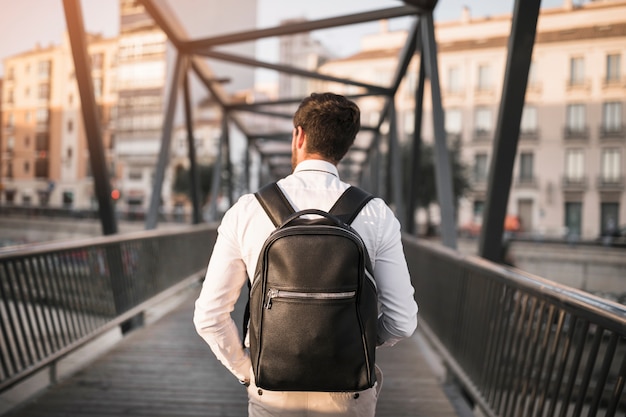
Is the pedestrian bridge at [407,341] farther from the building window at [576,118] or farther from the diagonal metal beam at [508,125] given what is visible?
the building window at [576,118]

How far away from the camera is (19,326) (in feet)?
12.1

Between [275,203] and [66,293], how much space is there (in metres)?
3.47

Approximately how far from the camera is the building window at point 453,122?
3566 centimetres

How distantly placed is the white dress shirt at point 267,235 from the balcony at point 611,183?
216 inches

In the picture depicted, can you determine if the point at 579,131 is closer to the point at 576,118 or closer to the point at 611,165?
the point at 576,118

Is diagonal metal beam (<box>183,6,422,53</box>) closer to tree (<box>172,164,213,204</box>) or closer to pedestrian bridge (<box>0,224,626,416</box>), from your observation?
pedestrian bridge (<box>0,224,626,416</box>)

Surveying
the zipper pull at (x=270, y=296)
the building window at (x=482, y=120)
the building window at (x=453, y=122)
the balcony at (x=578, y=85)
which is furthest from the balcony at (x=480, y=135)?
the zipper pull at (x=270, y=296)

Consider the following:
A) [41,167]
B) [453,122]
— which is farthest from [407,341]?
[453,122]

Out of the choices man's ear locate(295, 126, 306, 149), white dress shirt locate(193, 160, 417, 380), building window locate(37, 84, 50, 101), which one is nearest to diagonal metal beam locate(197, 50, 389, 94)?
building window locate(37, 84, 50, 101)

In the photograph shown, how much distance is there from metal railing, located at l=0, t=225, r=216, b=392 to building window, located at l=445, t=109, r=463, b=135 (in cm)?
3071

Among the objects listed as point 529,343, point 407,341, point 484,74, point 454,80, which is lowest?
point 407,341

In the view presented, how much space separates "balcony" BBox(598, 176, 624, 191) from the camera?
634 centimetres

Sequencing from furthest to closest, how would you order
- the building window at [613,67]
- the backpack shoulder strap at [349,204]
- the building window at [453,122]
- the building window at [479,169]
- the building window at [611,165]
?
1. the building window at [479,169]
2. the building window at [453,122]
3. the building window at [611,165]
4. the building window at [613,67]
5. the backpack shoulder strap at [349,204]

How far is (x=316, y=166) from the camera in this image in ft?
5.47
